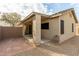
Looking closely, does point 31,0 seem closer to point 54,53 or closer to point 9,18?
point 9,18

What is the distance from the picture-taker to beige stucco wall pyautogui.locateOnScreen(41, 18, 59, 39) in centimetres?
490

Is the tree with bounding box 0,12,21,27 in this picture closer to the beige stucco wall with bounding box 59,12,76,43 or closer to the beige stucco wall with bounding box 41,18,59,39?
the beige stucco wall with bounding box 41,18,59,39

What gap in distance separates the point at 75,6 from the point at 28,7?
159cm

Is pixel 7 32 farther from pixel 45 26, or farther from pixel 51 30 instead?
pixel 51 30

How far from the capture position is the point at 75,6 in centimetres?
394

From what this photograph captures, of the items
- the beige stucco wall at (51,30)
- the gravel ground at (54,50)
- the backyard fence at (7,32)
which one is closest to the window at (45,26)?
the beige stucco wall at (51,30)

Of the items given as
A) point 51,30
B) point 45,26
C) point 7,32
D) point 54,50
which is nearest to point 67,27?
point 51,30

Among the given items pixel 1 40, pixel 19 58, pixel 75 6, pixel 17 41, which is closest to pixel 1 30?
pixel 1 40

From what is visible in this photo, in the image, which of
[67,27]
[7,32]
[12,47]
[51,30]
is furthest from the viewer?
[67,27]

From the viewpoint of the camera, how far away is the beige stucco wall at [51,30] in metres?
4.90

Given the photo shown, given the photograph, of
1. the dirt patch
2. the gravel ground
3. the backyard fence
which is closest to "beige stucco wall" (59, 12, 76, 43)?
the gravel ground

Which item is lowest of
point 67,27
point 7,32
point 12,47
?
point 12,47

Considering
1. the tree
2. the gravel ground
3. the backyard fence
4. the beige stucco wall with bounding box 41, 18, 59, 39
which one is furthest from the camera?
the beige stucco wall with bounding box 41, 18, 59, 39

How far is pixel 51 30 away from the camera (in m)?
5.15
